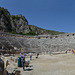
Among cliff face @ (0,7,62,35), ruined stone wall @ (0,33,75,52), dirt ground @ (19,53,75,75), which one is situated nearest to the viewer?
dirt ground @ (19,53,75,75)

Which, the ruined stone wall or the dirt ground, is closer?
the dirt ground

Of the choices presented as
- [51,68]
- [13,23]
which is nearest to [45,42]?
[51,68]

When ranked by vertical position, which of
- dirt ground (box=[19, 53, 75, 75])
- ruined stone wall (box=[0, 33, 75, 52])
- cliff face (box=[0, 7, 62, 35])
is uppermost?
cliff face (box=[0, 7, 62, 35])

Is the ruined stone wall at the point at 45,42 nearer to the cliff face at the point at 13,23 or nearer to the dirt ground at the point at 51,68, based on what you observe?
the dirt ground at the point at 51,68

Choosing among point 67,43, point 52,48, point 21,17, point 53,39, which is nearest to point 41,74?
point 52,48

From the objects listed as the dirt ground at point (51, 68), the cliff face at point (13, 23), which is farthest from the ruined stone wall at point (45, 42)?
the cliff face at point (13, 23)

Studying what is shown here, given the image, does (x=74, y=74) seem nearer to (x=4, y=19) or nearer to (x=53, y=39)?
(x=53, y=39)

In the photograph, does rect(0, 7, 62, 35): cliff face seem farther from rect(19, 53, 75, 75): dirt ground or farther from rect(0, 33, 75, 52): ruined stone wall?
rect(19, 53, 75, 75): dirt ground

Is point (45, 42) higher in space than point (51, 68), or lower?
higher

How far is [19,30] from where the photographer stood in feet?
204

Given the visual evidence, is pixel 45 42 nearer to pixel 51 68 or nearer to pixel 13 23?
pixel 51 68

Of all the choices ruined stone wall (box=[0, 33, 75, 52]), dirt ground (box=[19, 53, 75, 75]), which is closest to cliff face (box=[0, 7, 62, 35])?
ruined stone wall (box=[0, 33, 75, 52])

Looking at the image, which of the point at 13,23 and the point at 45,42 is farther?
the point at 13,23

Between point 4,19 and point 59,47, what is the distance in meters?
40.6
